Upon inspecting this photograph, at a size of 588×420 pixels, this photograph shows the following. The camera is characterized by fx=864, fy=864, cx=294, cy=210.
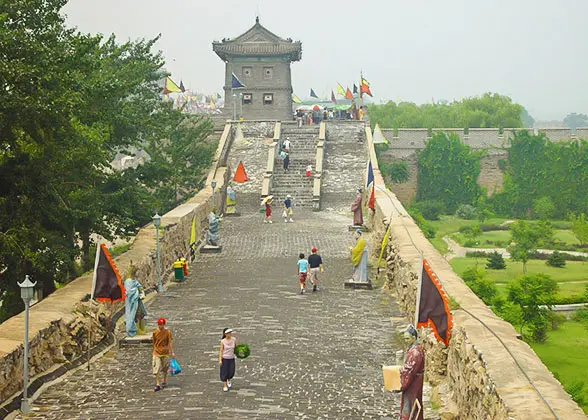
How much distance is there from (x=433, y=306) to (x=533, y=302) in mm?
17635

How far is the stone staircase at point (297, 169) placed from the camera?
35188mm

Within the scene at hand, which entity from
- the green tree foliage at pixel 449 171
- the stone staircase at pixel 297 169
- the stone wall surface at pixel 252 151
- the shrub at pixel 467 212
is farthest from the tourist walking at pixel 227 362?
the green tree foliage at pixel 449 171

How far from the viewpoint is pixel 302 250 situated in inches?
989

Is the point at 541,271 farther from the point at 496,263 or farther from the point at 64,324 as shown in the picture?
the point at 64,324

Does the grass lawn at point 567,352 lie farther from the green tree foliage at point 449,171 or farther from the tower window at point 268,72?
the tower window at point 268,72

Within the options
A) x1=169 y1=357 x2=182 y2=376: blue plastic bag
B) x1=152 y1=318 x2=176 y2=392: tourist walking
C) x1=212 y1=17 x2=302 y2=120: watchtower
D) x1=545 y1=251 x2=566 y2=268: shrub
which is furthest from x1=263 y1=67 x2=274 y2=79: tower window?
x1=152 y1=318 x2=176 y2=392: tourist walking

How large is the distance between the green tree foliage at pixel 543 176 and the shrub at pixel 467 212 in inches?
58.0

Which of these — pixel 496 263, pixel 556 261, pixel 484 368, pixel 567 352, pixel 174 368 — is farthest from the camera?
pixel 556 261

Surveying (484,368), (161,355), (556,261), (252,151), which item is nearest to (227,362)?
(161,355)

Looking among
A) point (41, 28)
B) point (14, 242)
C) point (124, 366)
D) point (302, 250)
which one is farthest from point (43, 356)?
point (302, 250)

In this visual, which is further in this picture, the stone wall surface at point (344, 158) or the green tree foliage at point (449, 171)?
the green tree foliage at point (449, 171)

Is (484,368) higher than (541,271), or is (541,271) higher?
(484,368)

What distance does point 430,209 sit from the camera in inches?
2087

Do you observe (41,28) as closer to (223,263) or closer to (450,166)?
(223,263)
